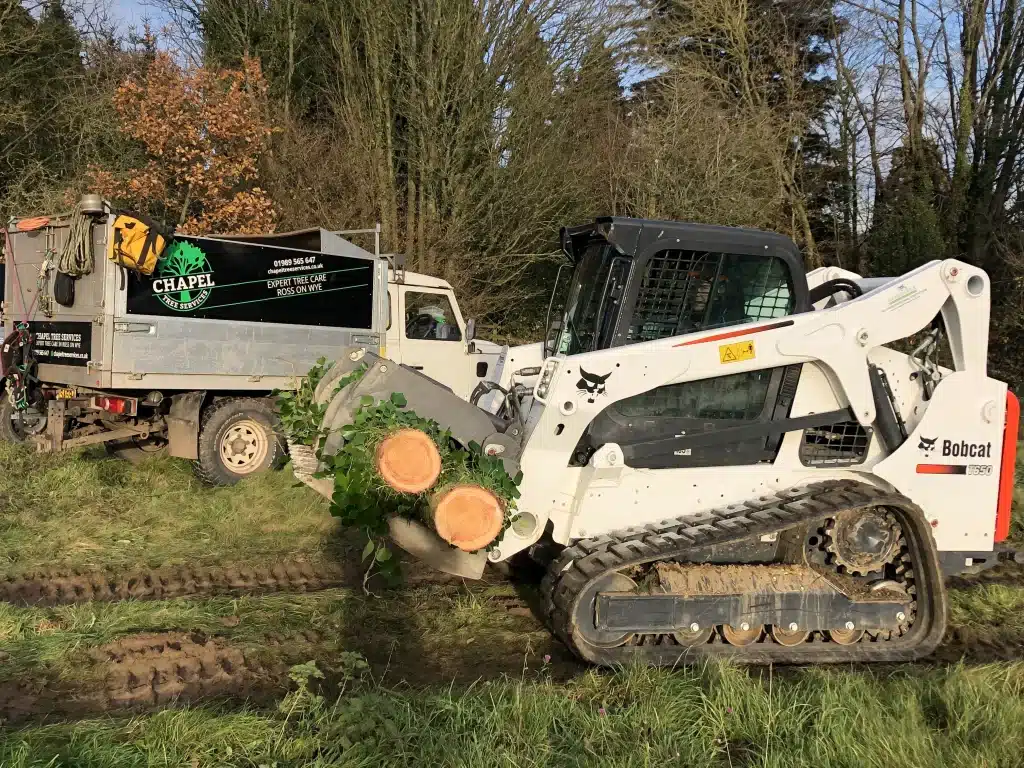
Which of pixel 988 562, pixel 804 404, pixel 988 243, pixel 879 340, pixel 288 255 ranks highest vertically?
pixel 988 243

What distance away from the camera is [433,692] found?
3.74 metres

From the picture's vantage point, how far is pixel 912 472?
15.6 ft

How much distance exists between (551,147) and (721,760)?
1415 centimetres

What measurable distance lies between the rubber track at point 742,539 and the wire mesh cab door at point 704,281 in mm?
1099

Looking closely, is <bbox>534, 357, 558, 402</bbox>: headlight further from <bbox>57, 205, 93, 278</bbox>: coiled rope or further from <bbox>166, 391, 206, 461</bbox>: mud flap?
<bbox>57, 205, 93, 278</bbox>: coiled rope

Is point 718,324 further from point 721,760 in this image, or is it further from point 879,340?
point 721,760

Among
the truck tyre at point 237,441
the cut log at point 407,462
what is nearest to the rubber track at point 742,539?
the cut log at point 407,462

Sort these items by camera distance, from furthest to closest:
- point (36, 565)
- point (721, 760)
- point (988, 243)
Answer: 1. point (988, 243)
2. point (36, 565)
3. point (721, 760)

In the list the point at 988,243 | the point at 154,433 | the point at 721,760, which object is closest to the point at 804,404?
the point at 721,760

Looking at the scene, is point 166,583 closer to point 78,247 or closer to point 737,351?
point 78,247

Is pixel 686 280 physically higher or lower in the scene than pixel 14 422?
Answer: higher

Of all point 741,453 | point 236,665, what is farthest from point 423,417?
point 741,453

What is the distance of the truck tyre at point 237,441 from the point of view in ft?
27.1

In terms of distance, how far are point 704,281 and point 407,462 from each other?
2.16 meters
